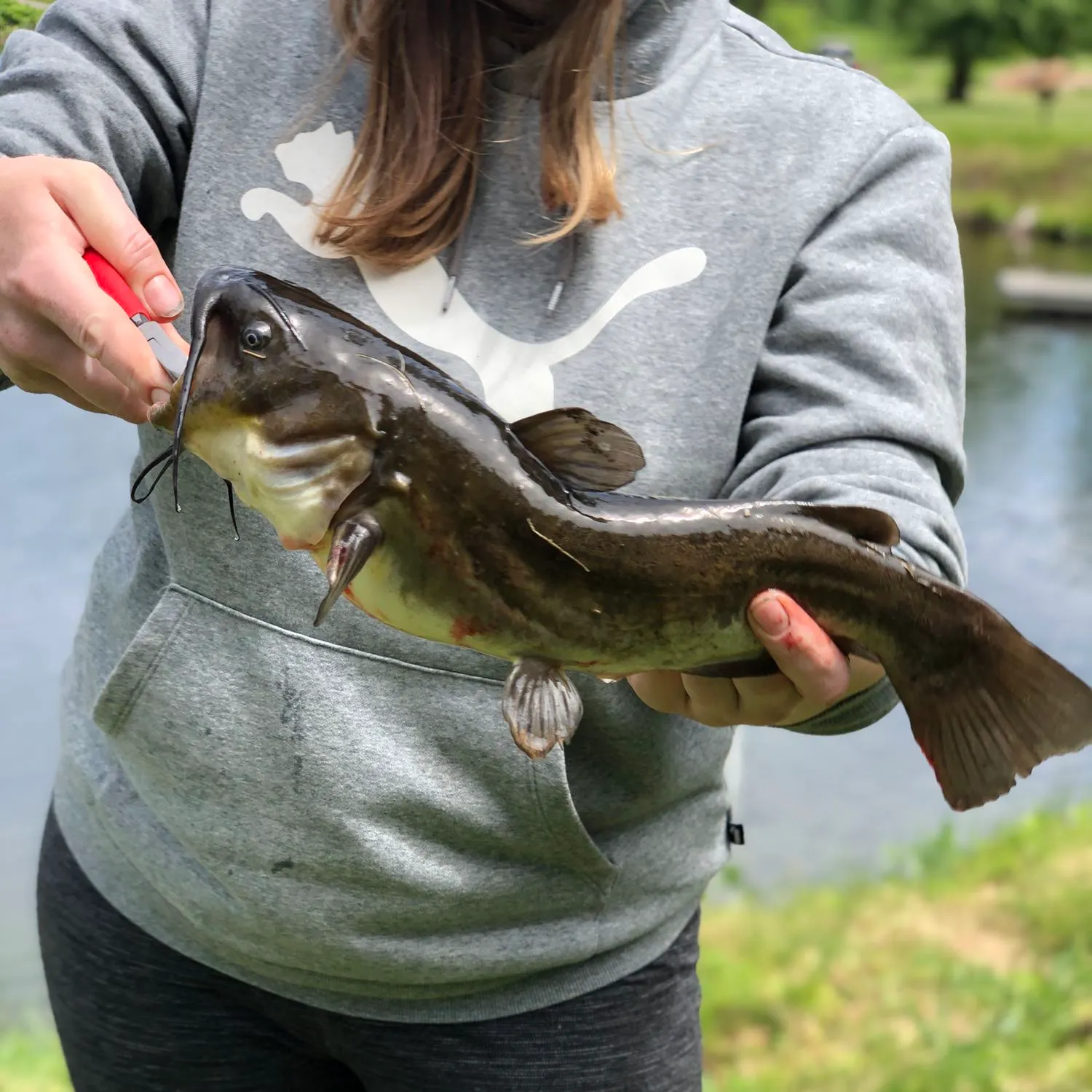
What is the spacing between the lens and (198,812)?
1.40m

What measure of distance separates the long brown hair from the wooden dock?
1404cm

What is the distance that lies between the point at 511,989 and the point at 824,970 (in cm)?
213

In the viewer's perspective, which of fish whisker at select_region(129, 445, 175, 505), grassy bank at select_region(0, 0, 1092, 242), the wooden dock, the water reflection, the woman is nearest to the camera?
fish whisker at select_region(129, 445, 175, 505)

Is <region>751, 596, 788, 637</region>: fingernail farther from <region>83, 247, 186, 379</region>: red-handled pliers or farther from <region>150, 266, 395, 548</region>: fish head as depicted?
<region>83, 247, 186, 379</region>: red-handled pliers

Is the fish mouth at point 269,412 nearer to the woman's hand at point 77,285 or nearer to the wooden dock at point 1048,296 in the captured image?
the woman's hand at point 77,285

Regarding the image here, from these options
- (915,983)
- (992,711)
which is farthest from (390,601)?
(915,983)

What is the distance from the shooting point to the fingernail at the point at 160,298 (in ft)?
3.49

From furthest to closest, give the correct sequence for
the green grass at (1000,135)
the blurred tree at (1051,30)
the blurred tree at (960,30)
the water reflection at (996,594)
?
the blurred tree at (960,30)
the blurred tree at (1051,30)
the green grass at (1000,135)
the water reflection at (996,594)

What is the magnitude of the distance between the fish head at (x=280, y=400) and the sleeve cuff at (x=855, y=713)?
50 cm

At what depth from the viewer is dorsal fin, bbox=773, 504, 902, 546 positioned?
1110 millimetres

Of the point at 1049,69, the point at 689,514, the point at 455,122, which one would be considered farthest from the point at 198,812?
the point at 1049,69

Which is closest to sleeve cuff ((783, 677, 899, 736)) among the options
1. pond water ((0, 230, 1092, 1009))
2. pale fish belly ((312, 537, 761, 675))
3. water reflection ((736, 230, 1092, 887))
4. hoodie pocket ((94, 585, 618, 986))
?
pale fish belly ((312, 537, 761, 675))

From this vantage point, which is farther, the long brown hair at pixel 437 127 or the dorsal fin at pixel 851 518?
the long brown hair at pixel 437 127

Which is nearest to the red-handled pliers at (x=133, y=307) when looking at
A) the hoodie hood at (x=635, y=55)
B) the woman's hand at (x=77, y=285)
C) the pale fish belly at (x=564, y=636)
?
the woman's hand at (x=77, y=285)
